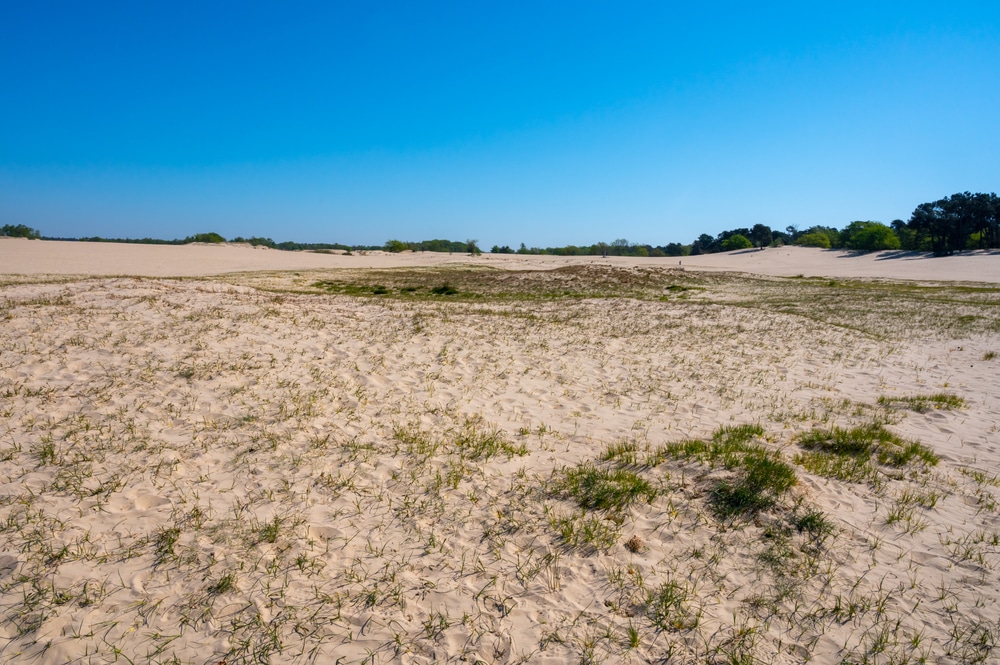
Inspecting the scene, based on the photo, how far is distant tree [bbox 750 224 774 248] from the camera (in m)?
116

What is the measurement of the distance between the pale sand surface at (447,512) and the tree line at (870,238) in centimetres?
8743

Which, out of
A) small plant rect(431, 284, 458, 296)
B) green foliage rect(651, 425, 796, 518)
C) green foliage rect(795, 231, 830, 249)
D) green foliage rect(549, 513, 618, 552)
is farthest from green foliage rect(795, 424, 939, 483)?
green foliage rect(795, 231, 830, 249)

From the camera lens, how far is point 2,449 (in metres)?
6.40

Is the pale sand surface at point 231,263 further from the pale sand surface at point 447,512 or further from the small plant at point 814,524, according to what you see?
the small plant at point 814,524

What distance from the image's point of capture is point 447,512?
5602 millimetres

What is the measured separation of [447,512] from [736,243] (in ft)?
470

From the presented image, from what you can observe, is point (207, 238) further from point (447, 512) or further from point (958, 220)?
point (958, 220)

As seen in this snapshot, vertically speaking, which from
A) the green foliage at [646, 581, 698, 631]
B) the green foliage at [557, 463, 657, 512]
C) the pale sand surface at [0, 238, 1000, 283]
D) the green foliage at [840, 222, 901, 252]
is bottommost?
the green foliage at [646, 581, 698, 631]

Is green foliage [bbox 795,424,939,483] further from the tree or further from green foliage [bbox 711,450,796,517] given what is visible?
the tree

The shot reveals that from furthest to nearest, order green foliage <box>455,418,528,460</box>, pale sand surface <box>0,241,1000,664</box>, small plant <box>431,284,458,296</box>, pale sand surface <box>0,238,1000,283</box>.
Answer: pale sand surface <box>0,238,1000,283</box>, small plant <box>431,284,458,296</box>, green foliage <box>455,418,528,460</box>, pale sand surface <box>0,241,1000,664</box>

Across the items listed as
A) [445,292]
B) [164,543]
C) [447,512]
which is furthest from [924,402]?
[445,292]

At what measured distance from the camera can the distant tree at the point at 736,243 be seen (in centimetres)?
12812

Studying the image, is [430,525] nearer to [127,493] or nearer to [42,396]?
[127,493]

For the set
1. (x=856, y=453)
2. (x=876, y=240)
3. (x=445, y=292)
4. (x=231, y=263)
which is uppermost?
(x=876, y=240)
